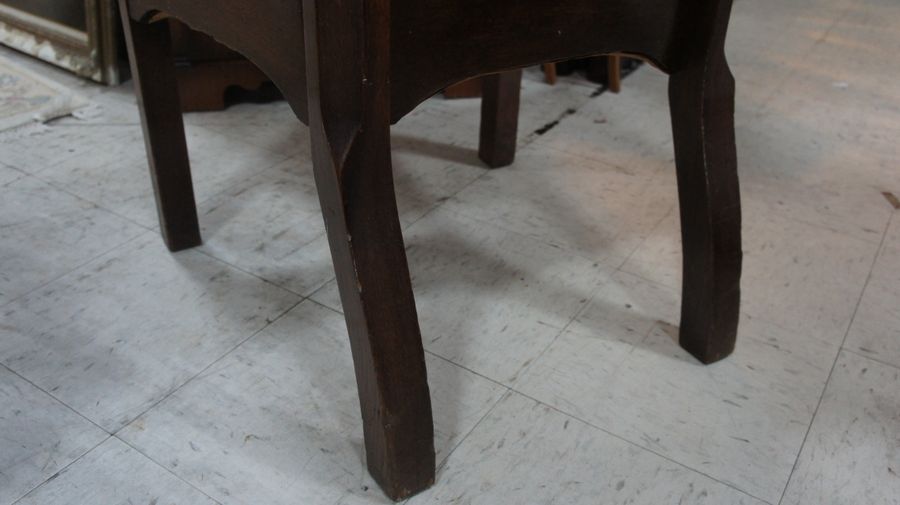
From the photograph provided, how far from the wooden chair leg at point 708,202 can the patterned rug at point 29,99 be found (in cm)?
131

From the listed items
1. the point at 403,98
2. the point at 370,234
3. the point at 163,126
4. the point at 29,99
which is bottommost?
the point at 29,99

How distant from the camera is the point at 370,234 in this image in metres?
0.78

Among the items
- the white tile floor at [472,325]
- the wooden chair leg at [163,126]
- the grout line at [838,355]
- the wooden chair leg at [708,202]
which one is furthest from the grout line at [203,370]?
the grout line at [838,355]

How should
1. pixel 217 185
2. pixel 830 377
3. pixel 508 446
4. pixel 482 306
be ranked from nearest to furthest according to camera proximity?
pixel 508 446, pixel 830 377, pixel 482 306, pixel 217 185

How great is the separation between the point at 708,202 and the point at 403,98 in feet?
1.39

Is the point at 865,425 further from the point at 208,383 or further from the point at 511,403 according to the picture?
the point at 208,383

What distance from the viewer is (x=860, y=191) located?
1540 mm

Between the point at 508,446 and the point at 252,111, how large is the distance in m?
1.14

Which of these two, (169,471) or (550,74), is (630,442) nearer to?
(169,471)

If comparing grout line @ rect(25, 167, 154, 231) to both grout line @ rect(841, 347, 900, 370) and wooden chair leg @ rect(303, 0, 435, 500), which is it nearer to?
wooden chair leg @ rect(303, 0, 435, 500)

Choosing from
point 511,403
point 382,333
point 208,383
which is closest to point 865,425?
point 511,403

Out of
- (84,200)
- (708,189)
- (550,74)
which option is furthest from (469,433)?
(550,74)

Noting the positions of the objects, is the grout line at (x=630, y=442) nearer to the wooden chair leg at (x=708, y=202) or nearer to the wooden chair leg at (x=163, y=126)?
the wooden chair leg at (x=708, y=202)

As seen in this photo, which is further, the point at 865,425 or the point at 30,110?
the point at 30,110
